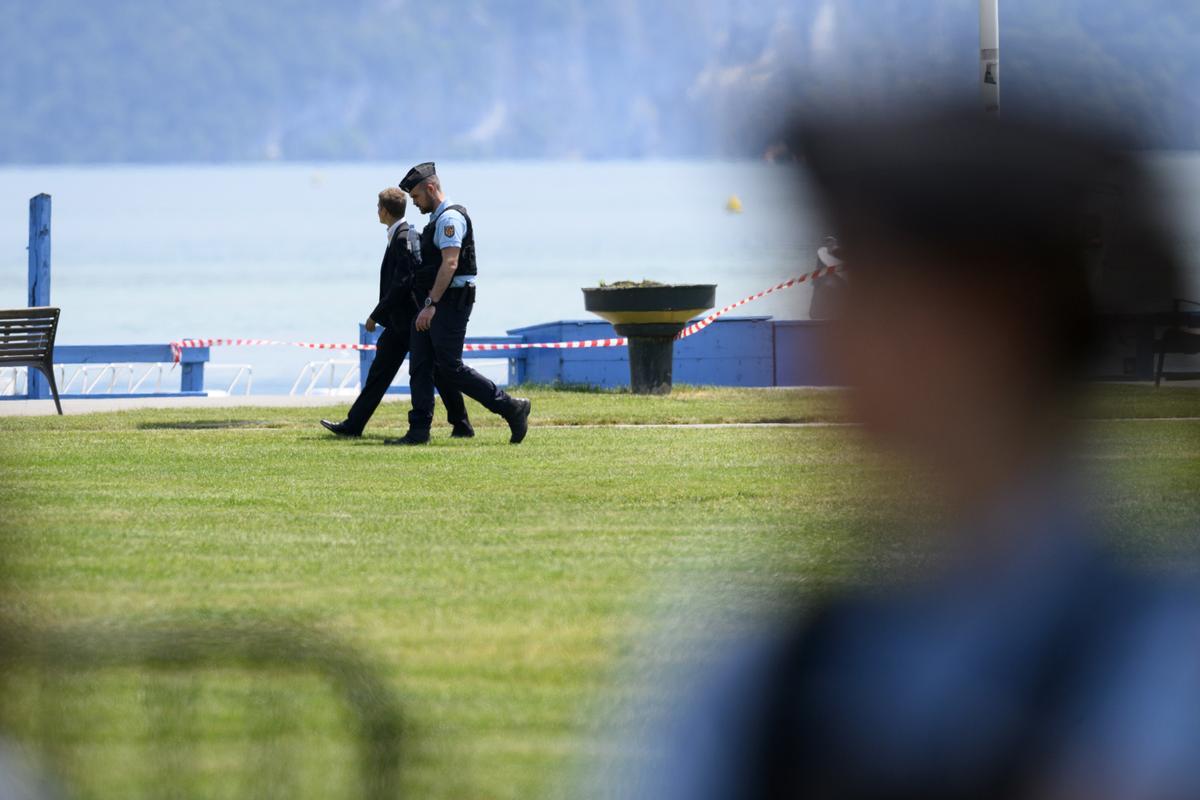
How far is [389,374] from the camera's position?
11477 millimetres

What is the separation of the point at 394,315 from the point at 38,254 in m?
9.24

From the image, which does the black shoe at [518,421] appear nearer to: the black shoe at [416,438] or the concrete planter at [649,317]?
the black shoe at [416,438]

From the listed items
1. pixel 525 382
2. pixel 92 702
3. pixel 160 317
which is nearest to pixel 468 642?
pixel 92 702

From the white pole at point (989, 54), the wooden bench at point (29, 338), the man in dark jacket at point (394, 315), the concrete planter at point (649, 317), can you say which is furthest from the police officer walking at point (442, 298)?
the white pole at point (989, 54)

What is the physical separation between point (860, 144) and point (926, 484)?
1.07ft

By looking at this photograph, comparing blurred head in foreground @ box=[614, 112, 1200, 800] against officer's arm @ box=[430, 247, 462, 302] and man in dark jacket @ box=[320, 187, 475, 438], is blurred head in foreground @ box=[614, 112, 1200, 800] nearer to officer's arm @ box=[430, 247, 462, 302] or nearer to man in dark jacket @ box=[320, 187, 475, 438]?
officer's arm @ box=[430, 247, 462, 302]

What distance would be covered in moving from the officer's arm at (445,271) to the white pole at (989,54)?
30.0 ft

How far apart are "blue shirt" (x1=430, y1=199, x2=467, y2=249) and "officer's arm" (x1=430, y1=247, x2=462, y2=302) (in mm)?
40

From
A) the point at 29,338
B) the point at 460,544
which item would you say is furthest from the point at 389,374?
the point at 460,544

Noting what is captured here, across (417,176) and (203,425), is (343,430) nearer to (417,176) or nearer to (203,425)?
(203,425)

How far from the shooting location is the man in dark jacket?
1116 cm

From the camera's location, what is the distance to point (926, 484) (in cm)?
144

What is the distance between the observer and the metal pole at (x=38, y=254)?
18.8 metres

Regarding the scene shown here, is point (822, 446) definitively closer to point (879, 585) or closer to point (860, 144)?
point (879, 585)
